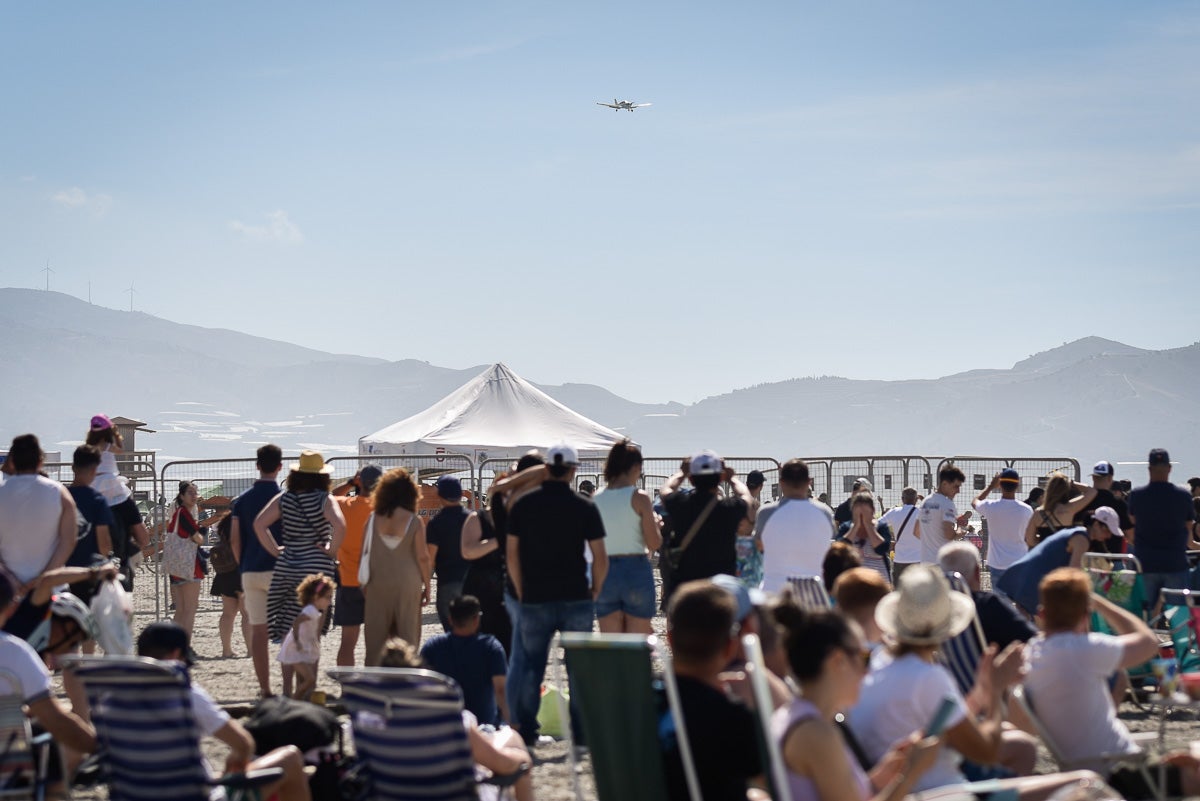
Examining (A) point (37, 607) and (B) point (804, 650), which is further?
(A) point (37, 607)

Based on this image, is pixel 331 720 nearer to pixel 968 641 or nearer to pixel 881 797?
pixel 881 797

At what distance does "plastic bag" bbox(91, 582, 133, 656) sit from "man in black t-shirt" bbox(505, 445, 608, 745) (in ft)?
6.45

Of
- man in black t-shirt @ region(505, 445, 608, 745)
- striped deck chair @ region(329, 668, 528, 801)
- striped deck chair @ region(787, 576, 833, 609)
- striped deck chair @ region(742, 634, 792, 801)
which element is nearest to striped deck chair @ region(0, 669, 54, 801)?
striped deck chair @ region(329, 668, 528, 801)

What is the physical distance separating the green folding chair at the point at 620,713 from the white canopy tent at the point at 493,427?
19.6 meters

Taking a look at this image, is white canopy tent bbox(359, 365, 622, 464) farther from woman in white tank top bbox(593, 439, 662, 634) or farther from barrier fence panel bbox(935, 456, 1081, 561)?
woman in white tank top bbox(593, 439, 662, 634)

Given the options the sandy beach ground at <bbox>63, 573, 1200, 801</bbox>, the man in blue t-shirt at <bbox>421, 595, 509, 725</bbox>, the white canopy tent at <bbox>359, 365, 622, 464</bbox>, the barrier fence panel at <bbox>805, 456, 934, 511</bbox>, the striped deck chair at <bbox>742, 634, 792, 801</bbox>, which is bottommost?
the sandy beach ground at <bbox>63, 573, 1200, 801</bbox>

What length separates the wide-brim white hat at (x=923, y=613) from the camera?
379cm

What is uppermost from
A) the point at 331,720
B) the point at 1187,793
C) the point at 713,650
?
the point at 713,650

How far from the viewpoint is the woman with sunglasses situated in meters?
3.29

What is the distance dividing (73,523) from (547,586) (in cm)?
256

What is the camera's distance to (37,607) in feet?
19.0

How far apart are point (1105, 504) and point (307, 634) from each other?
254 inches

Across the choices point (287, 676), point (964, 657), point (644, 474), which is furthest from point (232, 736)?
point (644, 474)

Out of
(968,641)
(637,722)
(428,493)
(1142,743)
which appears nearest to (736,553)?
(968,641)
